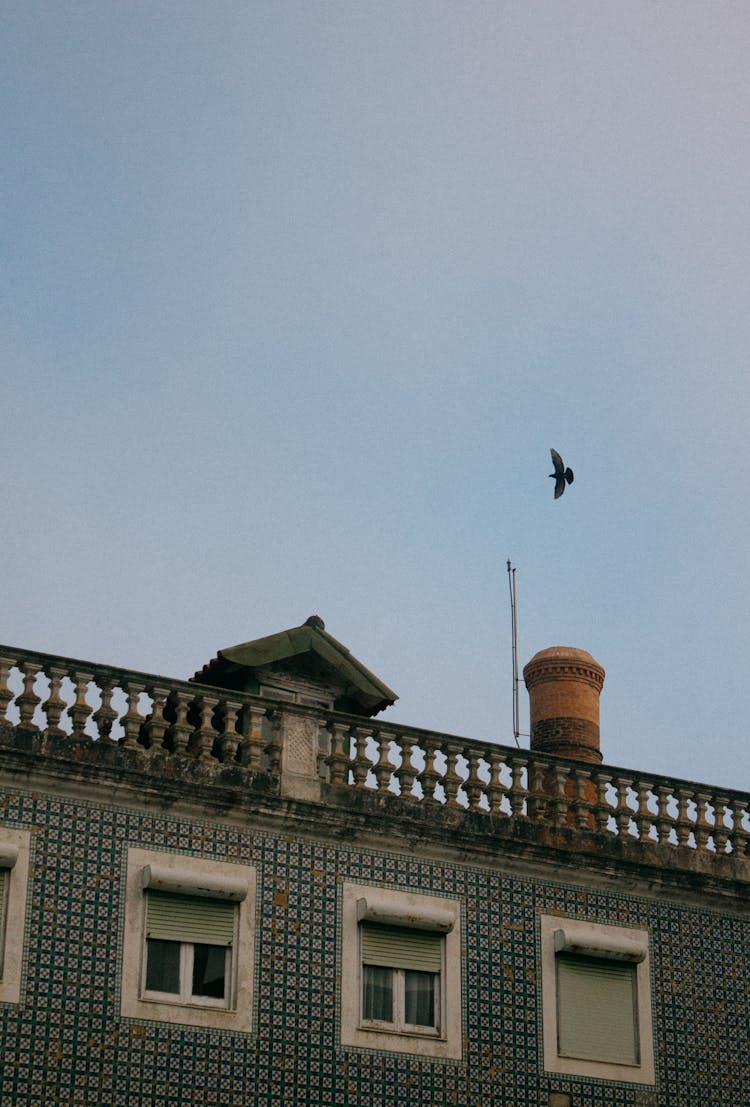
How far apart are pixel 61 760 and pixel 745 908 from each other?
25.4 ft

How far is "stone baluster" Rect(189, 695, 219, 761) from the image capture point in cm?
1898

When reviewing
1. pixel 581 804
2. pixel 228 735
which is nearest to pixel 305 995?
pixel 228 735

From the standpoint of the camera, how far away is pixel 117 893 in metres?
18.1

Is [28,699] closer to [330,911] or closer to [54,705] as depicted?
[54,705]

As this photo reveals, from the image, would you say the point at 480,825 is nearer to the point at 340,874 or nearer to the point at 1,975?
the point at 340,874

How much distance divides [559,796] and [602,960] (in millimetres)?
1782

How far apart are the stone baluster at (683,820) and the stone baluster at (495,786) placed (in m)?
2.10

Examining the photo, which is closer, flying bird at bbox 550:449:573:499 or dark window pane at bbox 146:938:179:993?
dark window pane at bbox 146:938:179:993

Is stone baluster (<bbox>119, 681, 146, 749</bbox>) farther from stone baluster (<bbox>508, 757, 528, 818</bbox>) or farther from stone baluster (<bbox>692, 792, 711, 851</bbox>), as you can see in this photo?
stone baluster (<bbox>692, 792, 711, 851</bbox>)

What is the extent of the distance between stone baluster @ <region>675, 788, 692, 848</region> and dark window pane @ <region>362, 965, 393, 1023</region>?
3908 millimetres

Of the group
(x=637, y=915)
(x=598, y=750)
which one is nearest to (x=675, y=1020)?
(x=637, y=915)

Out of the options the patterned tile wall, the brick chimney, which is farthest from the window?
the brick chimney

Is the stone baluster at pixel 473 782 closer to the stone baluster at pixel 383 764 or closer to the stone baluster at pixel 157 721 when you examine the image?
the stone baluster at pixel 383 764

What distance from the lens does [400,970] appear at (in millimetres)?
19188
